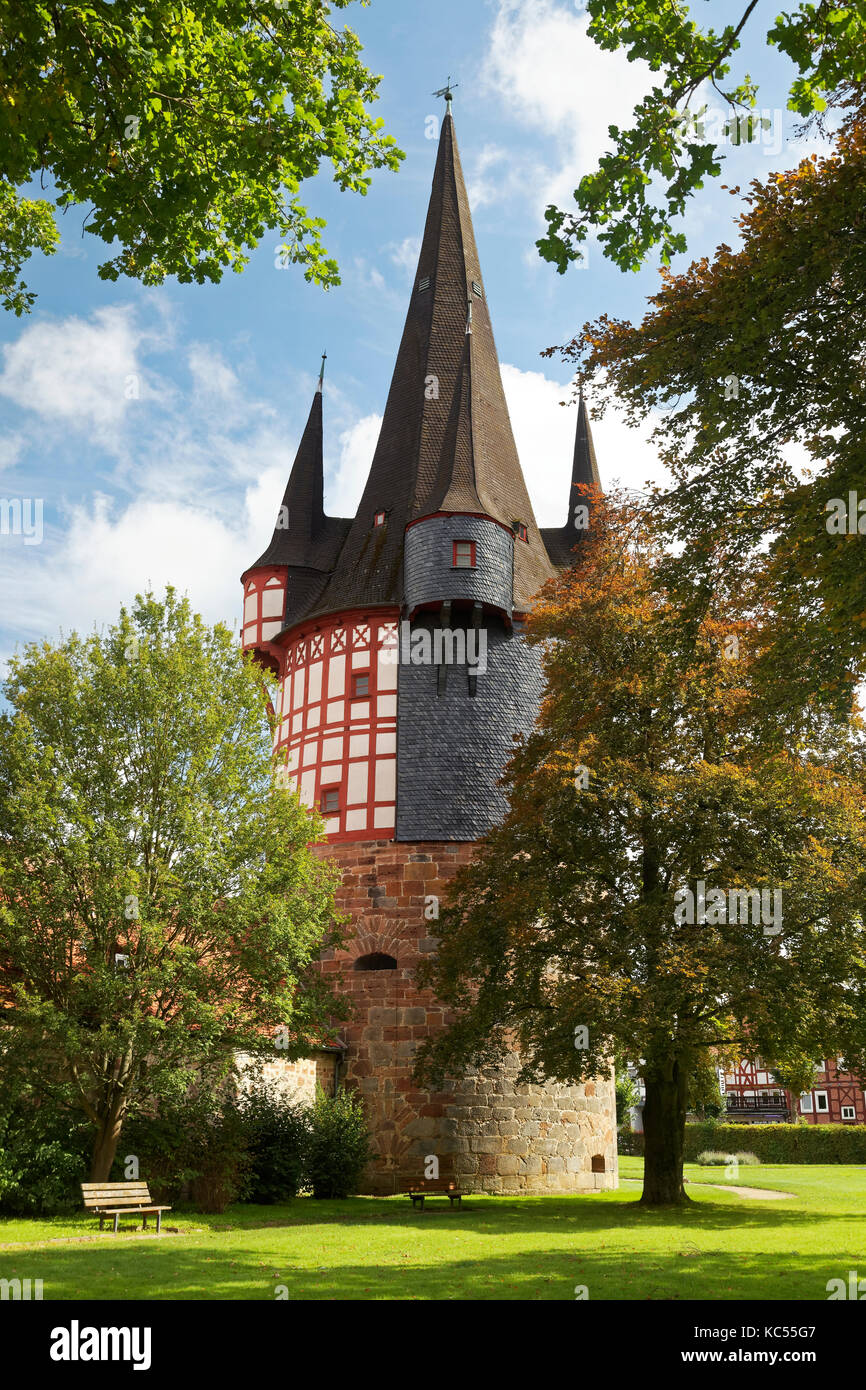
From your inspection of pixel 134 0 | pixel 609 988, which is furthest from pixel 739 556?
pixel 134 0

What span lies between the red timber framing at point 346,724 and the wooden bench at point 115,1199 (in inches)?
467

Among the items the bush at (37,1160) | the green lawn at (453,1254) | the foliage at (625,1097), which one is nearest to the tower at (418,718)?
the green lawn at (453,1254)

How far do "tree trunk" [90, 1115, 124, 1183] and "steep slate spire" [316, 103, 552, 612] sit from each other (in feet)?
47.3

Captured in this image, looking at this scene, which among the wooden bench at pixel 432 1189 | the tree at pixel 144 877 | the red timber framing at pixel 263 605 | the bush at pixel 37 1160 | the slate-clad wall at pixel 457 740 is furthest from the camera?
the red timber framing at pixel 263 605

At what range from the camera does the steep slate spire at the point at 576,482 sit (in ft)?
110

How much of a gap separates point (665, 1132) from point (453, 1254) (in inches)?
362

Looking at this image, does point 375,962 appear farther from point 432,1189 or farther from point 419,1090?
point 432,1189

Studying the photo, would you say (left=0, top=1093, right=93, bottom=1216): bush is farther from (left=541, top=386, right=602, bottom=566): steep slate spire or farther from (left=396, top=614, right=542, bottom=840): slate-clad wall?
(left=541, top=386, right=602, bottom=566): steep slate spire

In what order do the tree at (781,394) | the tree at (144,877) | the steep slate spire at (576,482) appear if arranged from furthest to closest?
1. the steep slate spire at (576,482)
2. the tree at (144,877)
3. the tree at (781,394)

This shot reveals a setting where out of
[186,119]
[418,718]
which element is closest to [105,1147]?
[418,718]

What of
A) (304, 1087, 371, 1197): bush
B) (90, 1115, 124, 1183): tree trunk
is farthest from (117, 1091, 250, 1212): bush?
(304, 1087, 371, 1197): bush

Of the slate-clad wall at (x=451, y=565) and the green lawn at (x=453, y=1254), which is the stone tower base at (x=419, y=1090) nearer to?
the green lawn at (x=453, y=1254)

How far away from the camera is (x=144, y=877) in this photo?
694 inches

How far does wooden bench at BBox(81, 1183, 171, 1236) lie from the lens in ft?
47.4
